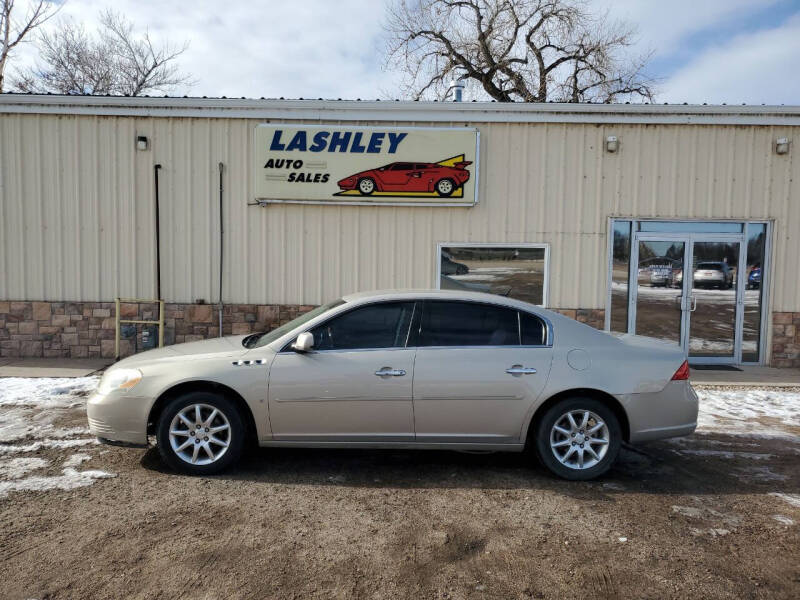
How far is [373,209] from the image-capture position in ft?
31.2

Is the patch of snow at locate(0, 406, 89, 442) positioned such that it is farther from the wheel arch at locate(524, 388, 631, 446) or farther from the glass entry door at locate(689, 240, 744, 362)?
the glass entry door at locate(689, 240, 744, 362)

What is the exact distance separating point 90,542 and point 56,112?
8.20 m

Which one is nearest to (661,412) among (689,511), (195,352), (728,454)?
(689,511)

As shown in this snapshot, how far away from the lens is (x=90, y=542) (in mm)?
3422

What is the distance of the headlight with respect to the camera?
4.54 meters

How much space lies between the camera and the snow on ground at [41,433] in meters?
4.38

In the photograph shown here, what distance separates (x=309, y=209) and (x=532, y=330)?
18.7 feet

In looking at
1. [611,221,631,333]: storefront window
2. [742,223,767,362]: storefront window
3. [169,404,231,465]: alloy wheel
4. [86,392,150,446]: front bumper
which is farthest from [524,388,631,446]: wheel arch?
[742,223,767,362]: storefront window

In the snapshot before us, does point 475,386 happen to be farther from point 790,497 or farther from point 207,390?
point 790,497

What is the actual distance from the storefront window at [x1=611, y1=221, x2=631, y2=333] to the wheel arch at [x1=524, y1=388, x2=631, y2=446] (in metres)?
5.31

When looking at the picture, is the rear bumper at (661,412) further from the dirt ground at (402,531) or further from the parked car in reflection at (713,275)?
the parked car in reflection at (713,275)

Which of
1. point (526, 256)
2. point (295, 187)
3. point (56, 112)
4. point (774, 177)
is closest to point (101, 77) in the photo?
point (56, 112)

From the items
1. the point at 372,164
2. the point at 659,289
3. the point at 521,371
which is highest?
the point at 372,164

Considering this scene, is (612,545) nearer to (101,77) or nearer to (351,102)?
(351,102)
